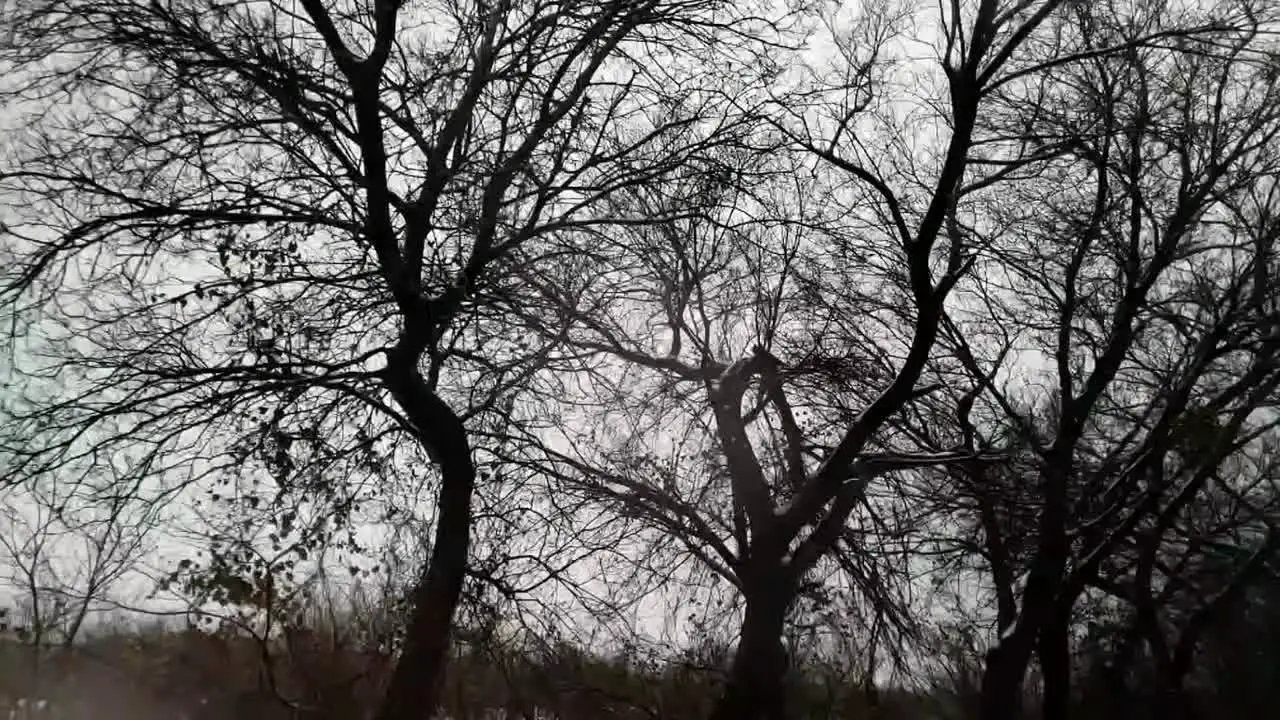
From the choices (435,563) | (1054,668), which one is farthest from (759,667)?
(1054,668)

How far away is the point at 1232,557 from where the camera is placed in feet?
45.6

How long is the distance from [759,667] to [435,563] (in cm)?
398

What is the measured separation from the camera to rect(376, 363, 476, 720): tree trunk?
815cm

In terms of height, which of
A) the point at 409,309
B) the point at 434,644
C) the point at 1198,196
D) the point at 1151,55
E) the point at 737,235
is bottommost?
the point at 434,644

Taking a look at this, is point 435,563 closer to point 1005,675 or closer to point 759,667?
point 759,667

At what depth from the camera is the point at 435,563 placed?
8539 millimetres

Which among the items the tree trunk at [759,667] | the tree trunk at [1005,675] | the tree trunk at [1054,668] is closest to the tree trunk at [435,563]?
the tree trunk at [759,667]

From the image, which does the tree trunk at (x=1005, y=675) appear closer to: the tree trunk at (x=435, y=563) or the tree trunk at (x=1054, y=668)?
the tree trunk at (x=1054, y=668)

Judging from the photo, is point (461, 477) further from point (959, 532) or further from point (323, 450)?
point (959, 532)

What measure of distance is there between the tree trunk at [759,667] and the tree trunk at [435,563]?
3.36 metres

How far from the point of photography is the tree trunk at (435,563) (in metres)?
8.15

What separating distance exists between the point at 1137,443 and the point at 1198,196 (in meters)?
3.17

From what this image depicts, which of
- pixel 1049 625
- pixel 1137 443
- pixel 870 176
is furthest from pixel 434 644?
pixel 1137 443

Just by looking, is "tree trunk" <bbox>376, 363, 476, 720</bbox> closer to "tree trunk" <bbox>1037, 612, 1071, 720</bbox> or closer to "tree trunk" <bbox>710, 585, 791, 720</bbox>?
"tree trunk" <bbox>710, 585, 791, 720</bbox>
